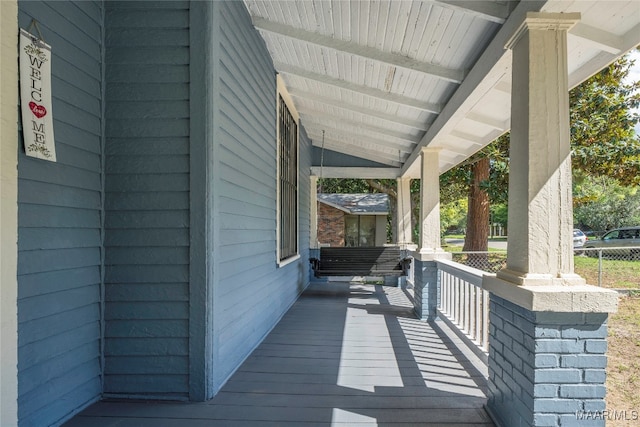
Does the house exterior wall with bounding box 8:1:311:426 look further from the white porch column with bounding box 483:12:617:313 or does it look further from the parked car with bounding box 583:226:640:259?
the parked car with bounding box 583:226:640:259

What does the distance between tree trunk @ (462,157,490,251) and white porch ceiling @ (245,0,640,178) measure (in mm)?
4544

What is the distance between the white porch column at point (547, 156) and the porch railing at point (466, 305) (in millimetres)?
956

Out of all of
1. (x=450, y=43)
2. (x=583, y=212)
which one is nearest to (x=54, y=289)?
(x=450, y=43)

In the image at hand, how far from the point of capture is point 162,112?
2.68 metres

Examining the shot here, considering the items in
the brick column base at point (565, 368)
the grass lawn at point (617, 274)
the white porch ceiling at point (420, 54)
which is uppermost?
the white porch ceiling at point (420, 54)

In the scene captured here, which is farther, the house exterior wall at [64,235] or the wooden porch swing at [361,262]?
the wooden porch swing at [361,262]

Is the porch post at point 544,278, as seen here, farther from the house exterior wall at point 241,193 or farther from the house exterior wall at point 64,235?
the house exterior wall at point 64,235

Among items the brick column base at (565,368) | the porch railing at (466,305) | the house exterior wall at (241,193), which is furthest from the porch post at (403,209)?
the brick column base at (565,368)

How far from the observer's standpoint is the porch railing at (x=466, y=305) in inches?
143

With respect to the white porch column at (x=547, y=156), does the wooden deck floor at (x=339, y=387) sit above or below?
below

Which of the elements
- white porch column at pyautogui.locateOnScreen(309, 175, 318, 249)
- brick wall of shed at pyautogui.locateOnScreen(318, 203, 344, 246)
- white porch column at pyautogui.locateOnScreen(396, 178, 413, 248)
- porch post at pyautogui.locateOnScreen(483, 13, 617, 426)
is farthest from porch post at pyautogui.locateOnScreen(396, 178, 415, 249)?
brick wall of shed at pyautogui.locateOnScreen(318, 203, 344, 246)

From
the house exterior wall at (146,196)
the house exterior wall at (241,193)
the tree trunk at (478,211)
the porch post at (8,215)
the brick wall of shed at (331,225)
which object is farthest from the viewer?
the brick wall of shed at (331,225)

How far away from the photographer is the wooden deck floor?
2438 millimetres

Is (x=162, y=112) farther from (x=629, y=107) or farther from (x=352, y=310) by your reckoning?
(x=629, y=107)
